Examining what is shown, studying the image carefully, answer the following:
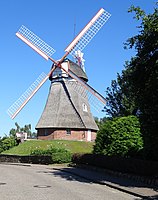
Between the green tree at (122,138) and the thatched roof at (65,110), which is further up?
the thatched roof at (65,110)

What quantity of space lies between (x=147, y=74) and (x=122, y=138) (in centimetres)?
970

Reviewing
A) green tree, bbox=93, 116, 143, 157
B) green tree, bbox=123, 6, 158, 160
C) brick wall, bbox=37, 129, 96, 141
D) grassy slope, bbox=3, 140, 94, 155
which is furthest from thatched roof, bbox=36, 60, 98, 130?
green tree, bbox=123, 6, 158, 160

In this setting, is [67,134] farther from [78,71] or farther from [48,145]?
[78,71]

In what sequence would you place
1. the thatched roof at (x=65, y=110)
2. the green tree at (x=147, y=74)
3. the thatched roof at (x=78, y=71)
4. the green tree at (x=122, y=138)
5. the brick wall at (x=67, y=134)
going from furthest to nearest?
the thatched roof at (x=78, y=71), the thatched roof at (x=65, y=110), the brick wall at (x=67, y=134), the green tree at (x=122, y=138), the green tree at (x=147, y=74)

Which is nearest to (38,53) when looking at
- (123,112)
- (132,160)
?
(123,112)

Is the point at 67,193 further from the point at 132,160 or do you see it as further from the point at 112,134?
the point at 112,134

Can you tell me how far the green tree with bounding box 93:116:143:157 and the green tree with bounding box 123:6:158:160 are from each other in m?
7.57

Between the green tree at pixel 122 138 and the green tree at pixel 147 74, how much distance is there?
24.8 ft

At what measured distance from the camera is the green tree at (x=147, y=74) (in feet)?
50.5

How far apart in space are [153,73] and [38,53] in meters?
34.8

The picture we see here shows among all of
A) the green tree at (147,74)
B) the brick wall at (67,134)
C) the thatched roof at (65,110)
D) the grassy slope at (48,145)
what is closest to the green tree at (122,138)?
the green tree at (147,74)

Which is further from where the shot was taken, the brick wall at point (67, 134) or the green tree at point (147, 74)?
the brick wall at point (67, 134)

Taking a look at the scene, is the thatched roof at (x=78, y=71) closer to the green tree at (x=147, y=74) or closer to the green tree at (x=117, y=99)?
the green tree at (x=117, y=99)

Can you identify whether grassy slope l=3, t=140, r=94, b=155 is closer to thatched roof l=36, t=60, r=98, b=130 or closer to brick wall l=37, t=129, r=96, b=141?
brick wall l=37, t=129, r=96, b=141
